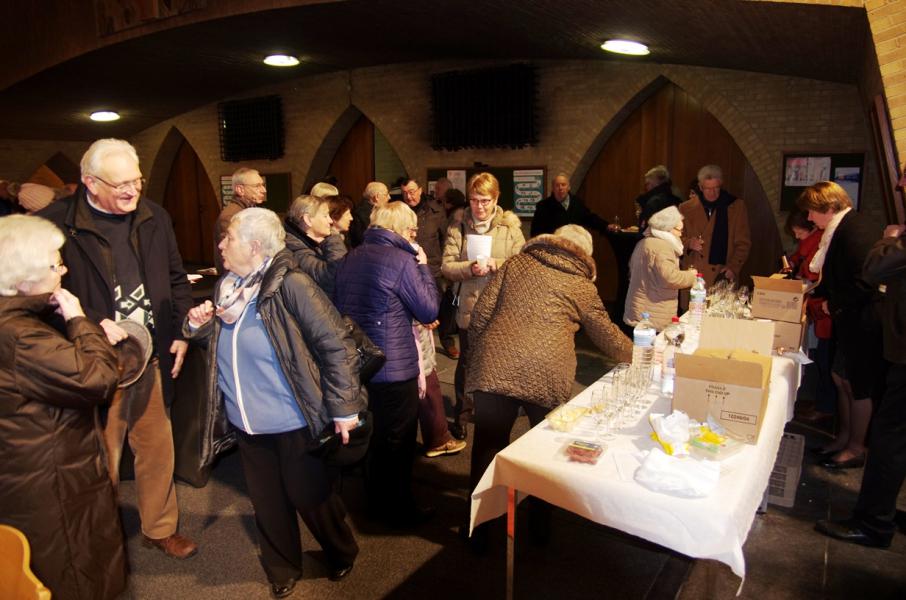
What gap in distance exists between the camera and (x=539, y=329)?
3.04m

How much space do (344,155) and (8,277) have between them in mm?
10134

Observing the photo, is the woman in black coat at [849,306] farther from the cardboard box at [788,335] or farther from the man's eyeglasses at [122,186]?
the man's eyeglasses at [122,186]

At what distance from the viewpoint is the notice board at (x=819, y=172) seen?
725 cm

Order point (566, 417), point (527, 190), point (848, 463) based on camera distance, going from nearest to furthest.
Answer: point (566, 417)
point (848, 463)
point (527, 190)

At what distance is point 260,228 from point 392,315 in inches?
36.1

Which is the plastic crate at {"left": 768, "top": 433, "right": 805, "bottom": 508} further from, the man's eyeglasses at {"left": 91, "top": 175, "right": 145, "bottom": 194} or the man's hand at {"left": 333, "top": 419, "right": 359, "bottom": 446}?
the man's eyeglasses at {"left": 91, "top": 175, "right": 145, "bottom": 194}

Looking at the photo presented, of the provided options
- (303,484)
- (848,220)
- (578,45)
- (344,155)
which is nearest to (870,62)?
(848,220)

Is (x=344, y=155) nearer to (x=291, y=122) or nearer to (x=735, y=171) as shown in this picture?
(x=291, y=122)

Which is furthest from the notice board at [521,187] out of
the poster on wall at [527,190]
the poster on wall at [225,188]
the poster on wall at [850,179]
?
the poster on wall at [225,188]

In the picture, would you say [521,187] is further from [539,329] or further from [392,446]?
[539,329]

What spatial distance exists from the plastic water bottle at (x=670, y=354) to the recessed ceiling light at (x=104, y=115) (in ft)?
40.1

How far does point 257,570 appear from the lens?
3.33 meters

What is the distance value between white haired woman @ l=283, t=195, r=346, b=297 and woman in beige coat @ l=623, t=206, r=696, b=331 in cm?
205

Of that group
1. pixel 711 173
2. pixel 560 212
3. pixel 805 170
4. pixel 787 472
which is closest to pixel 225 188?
pixel 560 212
